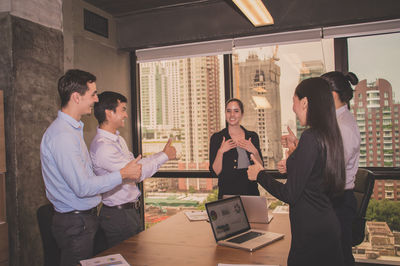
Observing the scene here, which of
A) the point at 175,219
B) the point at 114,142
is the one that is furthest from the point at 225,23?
the point at 175,219

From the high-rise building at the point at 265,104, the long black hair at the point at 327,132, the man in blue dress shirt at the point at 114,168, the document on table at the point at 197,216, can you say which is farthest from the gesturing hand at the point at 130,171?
the high-rise building at the point at 265,104

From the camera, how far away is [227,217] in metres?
2.12

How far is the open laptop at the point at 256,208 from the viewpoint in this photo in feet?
7.97

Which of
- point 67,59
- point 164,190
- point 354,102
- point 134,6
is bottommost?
point 164,190

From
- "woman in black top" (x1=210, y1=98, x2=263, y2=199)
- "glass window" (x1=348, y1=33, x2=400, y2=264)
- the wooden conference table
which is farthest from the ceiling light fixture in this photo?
"glass window" (x1=348, y1=33, x2=400, y2=264)

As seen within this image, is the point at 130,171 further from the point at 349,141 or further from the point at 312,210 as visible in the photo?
the point at 349,141

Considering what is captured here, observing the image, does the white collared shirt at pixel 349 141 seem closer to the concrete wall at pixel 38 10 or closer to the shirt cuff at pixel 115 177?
the shirt cuff at pixel 115 177

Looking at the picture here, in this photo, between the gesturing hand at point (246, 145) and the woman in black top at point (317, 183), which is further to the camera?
the gesturing hand at point (246, 145)

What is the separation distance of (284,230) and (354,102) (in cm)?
234

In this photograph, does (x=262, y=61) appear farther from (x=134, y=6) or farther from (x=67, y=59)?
(x=67, y=59)

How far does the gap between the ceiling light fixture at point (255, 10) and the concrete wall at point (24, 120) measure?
1964 mm

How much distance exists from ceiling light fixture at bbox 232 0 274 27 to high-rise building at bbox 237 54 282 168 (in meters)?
1.55

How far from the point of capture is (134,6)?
4.28 meters

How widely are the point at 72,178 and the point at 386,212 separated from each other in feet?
11.2
